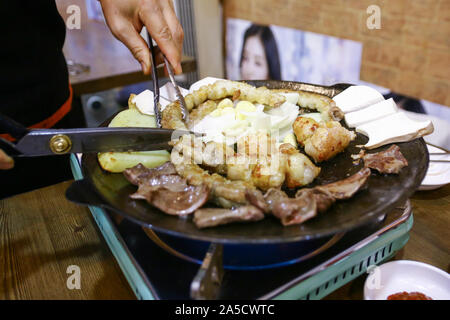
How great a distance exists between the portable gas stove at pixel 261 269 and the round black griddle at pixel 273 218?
0.42 ft

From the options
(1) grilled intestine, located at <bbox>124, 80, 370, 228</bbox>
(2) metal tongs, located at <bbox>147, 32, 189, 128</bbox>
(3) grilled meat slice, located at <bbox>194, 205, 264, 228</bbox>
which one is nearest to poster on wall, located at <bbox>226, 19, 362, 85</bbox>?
(1) grilled intestine, located at <bbox>124, 80, 370, 228</bbox>

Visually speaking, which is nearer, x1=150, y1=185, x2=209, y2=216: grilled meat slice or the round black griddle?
the round black griddle

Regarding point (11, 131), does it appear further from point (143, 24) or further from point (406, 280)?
point (406, 280)

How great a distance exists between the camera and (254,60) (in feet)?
16.8

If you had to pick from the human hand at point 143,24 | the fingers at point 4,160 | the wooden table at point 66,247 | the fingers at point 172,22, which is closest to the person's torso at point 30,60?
the human hand at point 143,24

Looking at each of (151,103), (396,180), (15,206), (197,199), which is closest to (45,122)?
(15,206)

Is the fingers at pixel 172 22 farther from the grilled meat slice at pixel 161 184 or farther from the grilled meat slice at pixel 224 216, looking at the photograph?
the grilled meat slice at pixel 224 216

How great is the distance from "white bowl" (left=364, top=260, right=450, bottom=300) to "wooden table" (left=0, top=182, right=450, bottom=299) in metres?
0.09

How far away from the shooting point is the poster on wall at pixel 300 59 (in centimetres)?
330

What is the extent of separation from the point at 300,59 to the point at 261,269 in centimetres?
364

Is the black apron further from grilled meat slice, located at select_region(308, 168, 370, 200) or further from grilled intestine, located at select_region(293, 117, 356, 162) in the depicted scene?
grilled meat slice, located at select_region(308, 168, 370, 200)

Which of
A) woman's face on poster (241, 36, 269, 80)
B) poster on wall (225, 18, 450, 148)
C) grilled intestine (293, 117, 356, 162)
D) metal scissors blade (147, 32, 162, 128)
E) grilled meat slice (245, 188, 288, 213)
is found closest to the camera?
grilled meat slice (245, 188, 288, 213)

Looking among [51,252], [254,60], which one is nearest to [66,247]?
[51,252]

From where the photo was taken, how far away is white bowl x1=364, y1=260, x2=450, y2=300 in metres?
1.19
